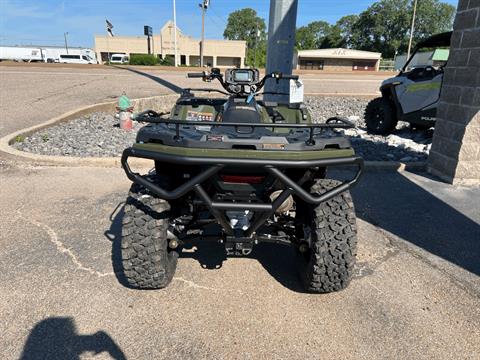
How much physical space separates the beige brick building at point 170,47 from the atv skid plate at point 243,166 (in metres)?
64.1

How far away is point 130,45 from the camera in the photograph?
64.8 metres

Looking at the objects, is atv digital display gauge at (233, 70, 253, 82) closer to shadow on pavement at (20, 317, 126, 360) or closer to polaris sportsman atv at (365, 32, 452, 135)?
shadow on pavement at (20, 317, 126, 360)

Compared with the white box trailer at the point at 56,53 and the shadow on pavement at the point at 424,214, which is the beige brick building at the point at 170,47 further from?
the shadow on pavement at the point at 424,214

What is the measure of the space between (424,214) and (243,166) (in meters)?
3.07

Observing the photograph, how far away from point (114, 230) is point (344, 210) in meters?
2.25

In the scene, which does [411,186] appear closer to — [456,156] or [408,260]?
[456,156]

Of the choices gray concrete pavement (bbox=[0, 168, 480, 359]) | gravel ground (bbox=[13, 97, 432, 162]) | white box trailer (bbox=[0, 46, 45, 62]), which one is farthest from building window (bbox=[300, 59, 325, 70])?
gray concrete pavement (bbox=[0, 168, 480, 359])

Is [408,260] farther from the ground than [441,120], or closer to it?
closer to it

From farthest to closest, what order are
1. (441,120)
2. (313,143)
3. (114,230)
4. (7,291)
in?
(441,120) < (114,230) < (7,291) < (313,143)

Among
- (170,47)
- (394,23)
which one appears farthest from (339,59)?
(394,23)

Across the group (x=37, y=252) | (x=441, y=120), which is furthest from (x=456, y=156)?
(x=37, y=252)

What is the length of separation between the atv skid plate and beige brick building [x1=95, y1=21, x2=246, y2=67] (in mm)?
64146

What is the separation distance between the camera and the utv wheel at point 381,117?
27.6 ft

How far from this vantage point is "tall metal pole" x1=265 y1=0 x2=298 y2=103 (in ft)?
21.5
